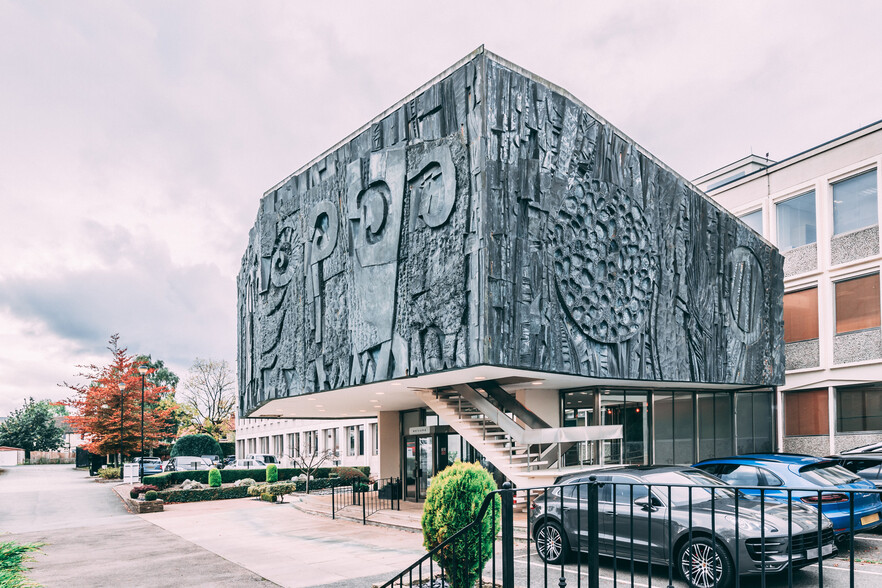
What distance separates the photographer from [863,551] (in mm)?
11906

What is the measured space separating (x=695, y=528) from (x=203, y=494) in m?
27.1

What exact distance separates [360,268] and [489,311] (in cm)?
508

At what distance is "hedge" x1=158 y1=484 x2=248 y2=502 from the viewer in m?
30.7

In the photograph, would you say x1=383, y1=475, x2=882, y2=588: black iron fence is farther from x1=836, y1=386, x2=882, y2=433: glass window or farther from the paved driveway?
x1=836, y1=386, x2=882, y2=433: glass window

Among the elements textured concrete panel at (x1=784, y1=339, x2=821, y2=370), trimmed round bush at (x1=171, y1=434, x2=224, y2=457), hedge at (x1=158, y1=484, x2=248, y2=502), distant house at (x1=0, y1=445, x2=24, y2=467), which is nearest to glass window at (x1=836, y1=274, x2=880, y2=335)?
textured concrete panel at (x1=784, y1=339, x2=821, y2=370)

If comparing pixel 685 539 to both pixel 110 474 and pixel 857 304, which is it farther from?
pixel 110 474

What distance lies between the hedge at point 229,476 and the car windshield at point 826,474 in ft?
88.3

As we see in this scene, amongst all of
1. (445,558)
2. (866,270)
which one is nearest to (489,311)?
(445,558)

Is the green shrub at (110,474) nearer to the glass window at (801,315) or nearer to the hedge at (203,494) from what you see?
the hedge at (203,494)

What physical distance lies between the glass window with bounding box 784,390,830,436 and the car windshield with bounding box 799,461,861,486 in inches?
529

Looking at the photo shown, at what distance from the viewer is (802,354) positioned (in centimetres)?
2570

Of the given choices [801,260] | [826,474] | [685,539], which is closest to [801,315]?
[801,260]

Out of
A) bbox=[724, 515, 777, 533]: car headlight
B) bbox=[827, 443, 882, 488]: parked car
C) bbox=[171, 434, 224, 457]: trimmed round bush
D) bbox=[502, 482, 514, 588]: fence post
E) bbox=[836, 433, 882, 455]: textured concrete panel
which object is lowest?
bbox=[171, 434, 224, 457]: trimmed round bush

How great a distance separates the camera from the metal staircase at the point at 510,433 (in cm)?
1720
